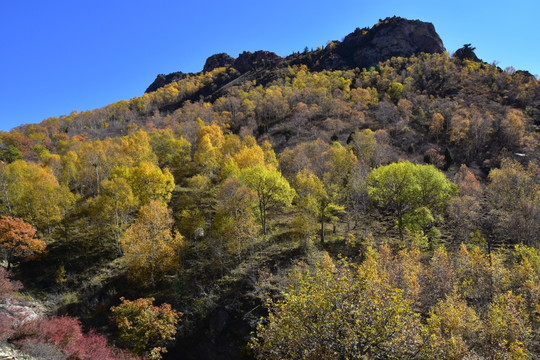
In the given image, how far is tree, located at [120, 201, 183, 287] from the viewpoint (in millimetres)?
30703

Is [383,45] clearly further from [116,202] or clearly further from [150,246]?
[150,246]

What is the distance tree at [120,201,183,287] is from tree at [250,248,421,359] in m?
22.9

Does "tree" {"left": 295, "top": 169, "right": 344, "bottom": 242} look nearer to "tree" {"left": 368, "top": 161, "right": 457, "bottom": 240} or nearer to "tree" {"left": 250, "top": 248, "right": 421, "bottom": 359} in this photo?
"tree" {"left": 368, "top": 161, "right": 457, "bottom": 240}

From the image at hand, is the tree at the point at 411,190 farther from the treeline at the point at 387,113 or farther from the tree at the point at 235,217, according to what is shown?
the treeline at the point at 387,113

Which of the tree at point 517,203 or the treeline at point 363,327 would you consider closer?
the treeline at point 363,327

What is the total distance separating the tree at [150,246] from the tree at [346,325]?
2287 cm

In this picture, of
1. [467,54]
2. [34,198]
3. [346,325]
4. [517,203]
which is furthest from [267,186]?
[467,54]

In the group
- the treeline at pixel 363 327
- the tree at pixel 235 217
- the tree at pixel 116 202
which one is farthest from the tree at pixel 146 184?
the treeline at pixel 363 327

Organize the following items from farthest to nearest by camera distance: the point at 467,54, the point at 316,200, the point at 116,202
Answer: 1. the point at 467,54
2. the point at 116,202
3. the point at 316,200

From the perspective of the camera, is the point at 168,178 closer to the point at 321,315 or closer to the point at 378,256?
the point at 378,256

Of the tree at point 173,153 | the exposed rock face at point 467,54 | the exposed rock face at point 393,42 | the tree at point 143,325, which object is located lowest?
the tree at point 143,325

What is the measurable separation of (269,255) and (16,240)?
30.5 m

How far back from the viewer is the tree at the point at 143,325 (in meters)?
23.4

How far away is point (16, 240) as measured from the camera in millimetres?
32031
